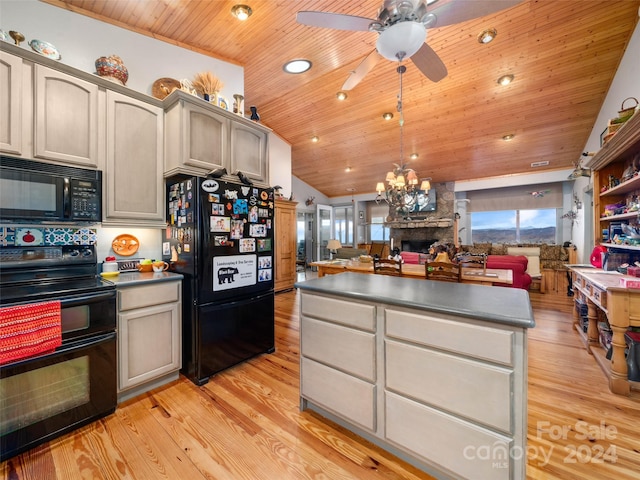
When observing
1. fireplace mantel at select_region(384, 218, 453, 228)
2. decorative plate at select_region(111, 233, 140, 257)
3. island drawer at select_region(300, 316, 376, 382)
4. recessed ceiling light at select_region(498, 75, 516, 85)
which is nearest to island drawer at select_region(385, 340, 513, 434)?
island drawer at select_region(300, 316, 376, 382)

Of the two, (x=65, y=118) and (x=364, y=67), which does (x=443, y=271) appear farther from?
(x=65, y=118)

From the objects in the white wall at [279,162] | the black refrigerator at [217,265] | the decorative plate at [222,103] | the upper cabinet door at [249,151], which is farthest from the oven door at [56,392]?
the white wall at [279,162]

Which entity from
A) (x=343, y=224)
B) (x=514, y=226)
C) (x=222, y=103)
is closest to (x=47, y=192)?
(x=222, y=103)

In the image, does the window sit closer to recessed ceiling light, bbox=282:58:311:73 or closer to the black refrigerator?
recessed ceiling light, bbox=282:58:311:73

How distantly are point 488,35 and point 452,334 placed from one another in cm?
351

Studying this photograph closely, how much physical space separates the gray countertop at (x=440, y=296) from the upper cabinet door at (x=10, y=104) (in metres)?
1.92

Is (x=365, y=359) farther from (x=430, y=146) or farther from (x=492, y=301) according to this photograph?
(x=430, y=146)

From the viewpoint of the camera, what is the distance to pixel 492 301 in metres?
1.32

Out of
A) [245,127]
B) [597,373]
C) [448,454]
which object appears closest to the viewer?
[448,454]

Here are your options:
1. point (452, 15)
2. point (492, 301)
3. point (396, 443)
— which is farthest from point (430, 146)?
point (396, 443)

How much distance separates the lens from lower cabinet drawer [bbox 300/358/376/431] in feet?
4.80

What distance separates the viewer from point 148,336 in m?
1.94

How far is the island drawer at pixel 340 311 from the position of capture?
4.76 ft

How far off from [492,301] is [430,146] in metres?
5.13
